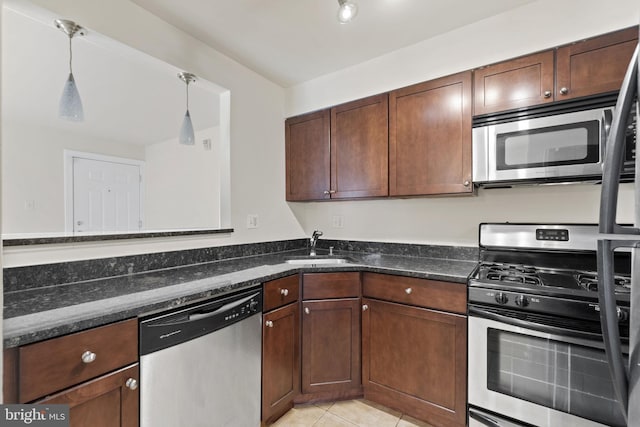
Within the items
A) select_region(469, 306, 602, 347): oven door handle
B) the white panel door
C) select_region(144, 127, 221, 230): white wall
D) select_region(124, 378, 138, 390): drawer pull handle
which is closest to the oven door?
select_region(469, 306, 602, 347): oven door handle

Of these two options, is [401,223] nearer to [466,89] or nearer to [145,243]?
[466,89]

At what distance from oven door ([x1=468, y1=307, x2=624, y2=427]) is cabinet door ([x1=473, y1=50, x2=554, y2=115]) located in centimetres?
117

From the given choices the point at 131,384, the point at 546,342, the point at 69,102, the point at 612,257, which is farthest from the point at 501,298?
the point at 69,102

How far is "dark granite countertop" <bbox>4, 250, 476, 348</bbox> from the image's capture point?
94cm

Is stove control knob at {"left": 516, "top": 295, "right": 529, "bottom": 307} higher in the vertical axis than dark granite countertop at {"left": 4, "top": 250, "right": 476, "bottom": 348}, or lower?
lower

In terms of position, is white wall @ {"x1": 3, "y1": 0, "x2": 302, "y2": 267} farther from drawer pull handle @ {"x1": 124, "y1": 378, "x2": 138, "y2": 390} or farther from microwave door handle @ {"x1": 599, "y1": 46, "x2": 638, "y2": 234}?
microwave door handle @ {"x1": 599, "y1": 46, "x2": 638, "y2": 234}

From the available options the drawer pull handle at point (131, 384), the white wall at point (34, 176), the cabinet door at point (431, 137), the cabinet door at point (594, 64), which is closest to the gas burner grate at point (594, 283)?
the cabinet door at point (431, 137)

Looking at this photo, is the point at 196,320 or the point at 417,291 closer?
the point at 196,320

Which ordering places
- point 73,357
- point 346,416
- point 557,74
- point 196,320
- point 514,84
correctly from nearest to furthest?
point 73,357 < point 196,320 < point 557,74 < point 514,84 < point 346,416

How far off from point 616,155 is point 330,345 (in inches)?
65.2

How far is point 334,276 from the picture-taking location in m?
1.88

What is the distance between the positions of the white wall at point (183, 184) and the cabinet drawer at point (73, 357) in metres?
2.34

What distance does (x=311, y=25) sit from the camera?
5.94ft

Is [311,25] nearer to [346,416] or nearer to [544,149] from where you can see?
[544,149]
